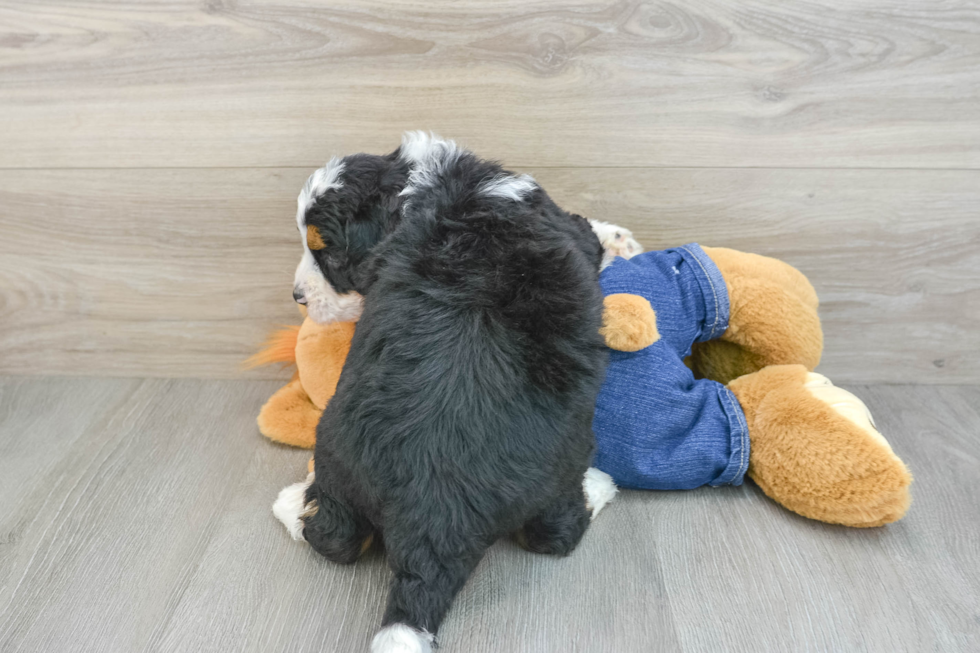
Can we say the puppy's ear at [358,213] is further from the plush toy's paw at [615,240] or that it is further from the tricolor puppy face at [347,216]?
the plush toy's paw at [615,240]

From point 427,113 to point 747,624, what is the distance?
118 cm

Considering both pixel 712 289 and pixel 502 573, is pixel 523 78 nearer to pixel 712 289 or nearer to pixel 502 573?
pixel 712 289

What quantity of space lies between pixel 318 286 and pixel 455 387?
0.39 meters

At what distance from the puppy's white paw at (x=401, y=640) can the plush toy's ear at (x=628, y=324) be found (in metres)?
0.55

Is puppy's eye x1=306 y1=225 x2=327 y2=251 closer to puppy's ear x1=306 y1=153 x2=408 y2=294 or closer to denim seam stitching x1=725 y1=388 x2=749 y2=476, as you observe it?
puppy's ear x1=306 y1=153 x2=408 y2=294

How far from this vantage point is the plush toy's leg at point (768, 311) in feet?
4.23

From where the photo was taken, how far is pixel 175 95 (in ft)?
4.83

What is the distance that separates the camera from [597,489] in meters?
1.25

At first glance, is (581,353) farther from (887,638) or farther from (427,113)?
(427,113)

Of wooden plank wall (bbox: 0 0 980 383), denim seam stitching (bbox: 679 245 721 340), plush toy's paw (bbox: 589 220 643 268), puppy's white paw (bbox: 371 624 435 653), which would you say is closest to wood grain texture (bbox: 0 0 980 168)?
wooden plank wall (bbox: 0 0 980 383)

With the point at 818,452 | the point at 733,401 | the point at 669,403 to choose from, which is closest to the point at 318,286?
the point at 669,403

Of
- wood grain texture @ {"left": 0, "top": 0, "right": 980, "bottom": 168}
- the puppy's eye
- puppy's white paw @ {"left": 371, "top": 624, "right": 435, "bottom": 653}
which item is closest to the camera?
puppy's white paw @ {"left": 371, "top": 624, "right": 435, "bottom": 653}

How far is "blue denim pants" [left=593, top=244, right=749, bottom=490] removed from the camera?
3.94ft

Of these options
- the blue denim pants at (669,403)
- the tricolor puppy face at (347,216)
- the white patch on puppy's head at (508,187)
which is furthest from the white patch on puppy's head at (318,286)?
the blue denim pants at (669,403)
